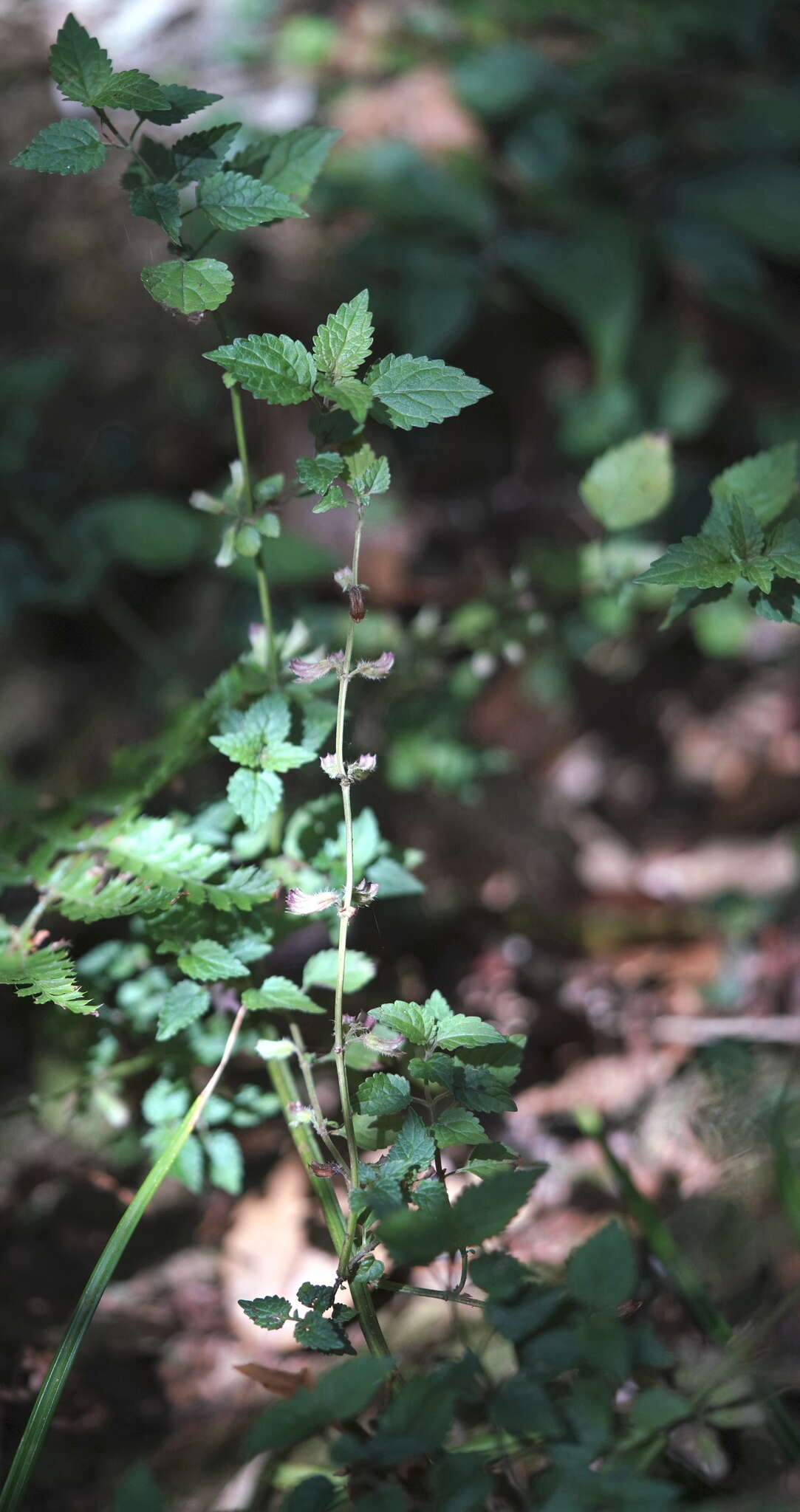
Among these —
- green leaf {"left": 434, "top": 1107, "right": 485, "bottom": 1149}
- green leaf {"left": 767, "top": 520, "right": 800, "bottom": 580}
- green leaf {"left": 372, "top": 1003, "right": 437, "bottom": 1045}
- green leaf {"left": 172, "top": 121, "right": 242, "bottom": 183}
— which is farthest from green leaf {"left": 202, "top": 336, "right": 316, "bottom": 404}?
green leaf {"left": 434, "top": 1107, "right": 485, "bottom": 1149}

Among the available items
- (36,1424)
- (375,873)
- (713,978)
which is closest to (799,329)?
(713,978)

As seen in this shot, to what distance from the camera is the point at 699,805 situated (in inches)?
114

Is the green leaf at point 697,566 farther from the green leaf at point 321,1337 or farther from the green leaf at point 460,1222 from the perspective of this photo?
the green leaf at point 321,1337

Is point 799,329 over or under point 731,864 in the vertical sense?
over

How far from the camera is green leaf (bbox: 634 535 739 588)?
1032 millimetres

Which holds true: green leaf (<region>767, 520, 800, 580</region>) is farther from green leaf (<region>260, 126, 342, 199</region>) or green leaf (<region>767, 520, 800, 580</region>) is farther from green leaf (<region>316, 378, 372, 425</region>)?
green leaf (<region>260, 126, 342, 199</region>)

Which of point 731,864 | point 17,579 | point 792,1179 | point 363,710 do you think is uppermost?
point 17,579

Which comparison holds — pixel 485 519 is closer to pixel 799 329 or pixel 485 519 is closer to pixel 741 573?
pixel 799 329

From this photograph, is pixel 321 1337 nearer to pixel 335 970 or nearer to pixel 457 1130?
pixel 457 1130

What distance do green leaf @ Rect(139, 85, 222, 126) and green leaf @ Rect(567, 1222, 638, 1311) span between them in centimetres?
120

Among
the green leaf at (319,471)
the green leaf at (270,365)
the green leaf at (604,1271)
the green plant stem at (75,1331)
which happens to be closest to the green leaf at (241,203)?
the green leaf at (270,365)

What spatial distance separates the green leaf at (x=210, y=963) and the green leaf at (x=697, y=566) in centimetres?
62

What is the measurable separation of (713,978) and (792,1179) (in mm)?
988

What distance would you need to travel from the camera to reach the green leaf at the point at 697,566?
40.6 inches
